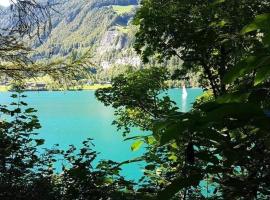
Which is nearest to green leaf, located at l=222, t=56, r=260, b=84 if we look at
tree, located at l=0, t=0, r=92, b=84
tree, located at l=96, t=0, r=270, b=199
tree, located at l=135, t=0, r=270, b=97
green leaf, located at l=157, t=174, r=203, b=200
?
tree, located at l=96, t=0, r=270, b=199

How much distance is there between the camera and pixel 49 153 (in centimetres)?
791

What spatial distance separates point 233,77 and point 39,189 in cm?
651

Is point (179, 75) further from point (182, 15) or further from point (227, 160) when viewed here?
point (227, 160)

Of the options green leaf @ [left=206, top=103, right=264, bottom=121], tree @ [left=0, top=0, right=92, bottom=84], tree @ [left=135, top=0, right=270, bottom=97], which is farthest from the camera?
tree @ [left=135, top=0, right=270, bottom=97]

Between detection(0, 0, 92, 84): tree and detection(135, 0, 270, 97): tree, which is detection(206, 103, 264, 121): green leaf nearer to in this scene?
detection(0, 0, 92, 84): tree

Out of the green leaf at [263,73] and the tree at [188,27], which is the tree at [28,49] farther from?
the green leaf at [263,73]

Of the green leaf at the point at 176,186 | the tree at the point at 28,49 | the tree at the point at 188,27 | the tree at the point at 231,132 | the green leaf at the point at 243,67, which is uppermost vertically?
the tree at the point at 188,27

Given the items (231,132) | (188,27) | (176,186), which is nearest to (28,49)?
(188,27)

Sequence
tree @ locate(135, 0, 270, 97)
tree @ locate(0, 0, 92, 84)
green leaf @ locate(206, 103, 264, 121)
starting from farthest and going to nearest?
tree @ locate(135, 0, 270, 97) → tree @ locate(0, 0, 92, 84) → green leaf @ locate(206, 103, 264, 121)

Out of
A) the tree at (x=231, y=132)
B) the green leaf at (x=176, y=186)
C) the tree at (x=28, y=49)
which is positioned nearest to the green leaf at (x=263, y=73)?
the tree at (x=231, y=132)

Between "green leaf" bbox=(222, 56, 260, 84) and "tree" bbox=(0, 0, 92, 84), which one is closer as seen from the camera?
"green leaf" bbox=(222, 56, 260, 84)

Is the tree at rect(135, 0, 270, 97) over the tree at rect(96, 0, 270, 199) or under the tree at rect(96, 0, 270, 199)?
over

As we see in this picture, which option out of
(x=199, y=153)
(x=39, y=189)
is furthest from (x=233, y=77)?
(x=39, y=189)

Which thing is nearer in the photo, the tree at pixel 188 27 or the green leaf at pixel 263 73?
the green leaf at pixel 263 73
